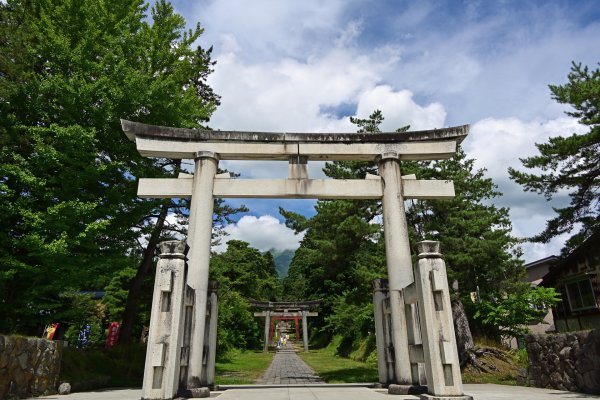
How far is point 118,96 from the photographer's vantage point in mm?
11164

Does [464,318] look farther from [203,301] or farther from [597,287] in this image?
[203,301]

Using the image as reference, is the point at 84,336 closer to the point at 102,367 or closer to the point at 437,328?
the point at 102,367

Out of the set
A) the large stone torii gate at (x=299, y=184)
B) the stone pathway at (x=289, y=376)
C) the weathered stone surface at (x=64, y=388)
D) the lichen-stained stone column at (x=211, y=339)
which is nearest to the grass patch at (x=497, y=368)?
the stone pathway at (x=289, y=376)

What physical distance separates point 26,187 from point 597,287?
23055 millimetres

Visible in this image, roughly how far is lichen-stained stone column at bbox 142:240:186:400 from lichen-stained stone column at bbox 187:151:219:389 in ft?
4.30

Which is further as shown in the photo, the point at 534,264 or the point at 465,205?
the point at 534,264

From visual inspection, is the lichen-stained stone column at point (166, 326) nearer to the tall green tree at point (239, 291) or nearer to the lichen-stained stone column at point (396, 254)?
the lichen-stained stone column at point (396, 254)

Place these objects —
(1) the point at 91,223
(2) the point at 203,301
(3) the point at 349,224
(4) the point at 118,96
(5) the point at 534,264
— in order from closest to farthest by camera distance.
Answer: (2) the point at 203,301
(1) the point at 91,223
(4) the point at 118,96
(3) the point at 349,224
(5) the point at 534,264

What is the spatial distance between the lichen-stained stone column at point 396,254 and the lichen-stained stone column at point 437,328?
1760mm

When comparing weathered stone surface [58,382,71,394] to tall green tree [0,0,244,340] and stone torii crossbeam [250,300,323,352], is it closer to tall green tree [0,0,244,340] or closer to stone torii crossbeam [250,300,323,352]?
tall green tree [0,0,244,340]

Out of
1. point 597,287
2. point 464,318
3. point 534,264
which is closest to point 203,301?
point 464,318

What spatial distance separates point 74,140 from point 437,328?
9675 mm

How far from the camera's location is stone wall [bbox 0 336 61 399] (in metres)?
7.72

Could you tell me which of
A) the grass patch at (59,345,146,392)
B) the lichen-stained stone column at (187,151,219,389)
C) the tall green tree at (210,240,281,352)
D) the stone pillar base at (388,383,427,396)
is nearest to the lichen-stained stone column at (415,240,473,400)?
the stone pillar base at (388,383,427,396)
